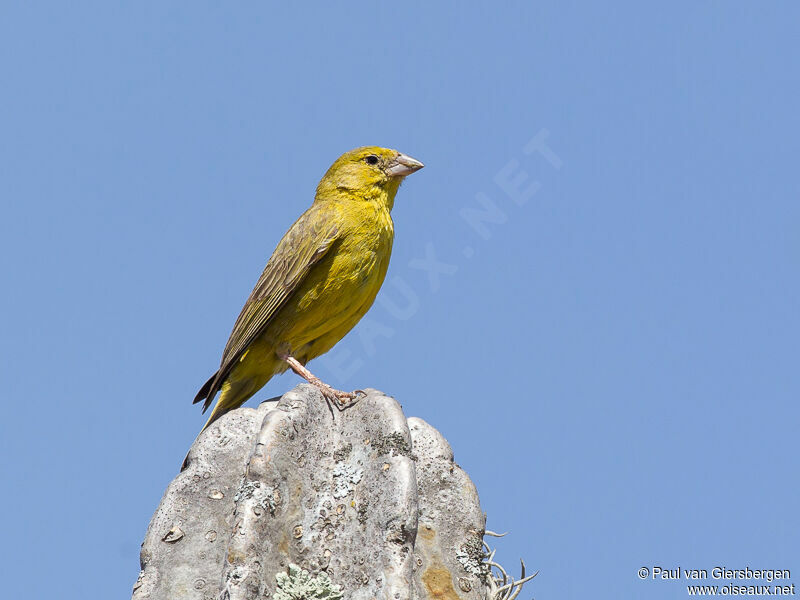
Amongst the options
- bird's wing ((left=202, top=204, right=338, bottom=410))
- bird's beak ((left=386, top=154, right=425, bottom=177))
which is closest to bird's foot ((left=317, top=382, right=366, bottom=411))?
bird's wing ((left=202, top=204, right=338, bottom=410))

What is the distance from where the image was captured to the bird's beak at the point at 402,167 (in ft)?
→ 27.1

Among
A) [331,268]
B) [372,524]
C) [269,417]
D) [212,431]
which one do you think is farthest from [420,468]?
[331,268]

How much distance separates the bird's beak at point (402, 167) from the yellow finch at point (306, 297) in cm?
50

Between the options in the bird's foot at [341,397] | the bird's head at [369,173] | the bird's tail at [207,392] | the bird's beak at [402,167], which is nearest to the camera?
the bird's foot at [341,397]

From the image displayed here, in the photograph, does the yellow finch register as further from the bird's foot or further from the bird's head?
the bird's foot

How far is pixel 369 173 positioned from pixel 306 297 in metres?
1.51

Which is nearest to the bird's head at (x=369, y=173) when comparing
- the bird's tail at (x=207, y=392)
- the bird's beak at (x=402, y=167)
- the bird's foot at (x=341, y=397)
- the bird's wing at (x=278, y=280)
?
the bird's beak at (x=402, y=167)

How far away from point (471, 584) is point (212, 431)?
166cm

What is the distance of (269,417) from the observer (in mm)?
5012

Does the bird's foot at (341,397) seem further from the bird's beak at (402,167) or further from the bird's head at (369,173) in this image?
the bird's beak at (402,167)

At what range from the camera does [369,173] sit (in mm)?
8250

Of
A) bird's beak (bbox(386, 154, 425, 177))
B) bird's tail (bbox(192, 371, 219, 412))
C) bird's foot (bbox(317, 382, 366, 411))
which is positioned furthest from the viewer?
bird's beak (bbox(386, 154, 425, 177))

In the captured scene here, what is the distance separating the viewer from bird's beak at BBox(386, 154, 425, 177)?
8.27 m

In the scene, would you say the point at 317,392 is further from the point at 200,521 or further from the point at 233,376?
the point at 233,376
